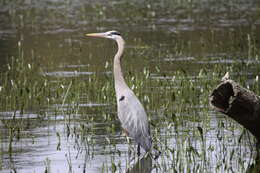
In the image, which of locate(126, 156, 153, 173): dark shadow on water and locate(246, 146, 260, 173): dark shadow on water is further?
locate(126, 156, 153, 173): dark shadow on water

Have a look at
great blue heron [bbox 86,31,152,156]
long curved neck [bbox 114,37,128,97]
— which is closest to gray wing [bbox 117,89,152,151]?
great blue heron [bbox 86,31,152,156]

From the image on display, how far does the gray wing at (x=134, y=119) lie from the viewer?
30.2ft

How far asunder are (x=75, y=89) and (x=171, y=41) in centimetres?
692

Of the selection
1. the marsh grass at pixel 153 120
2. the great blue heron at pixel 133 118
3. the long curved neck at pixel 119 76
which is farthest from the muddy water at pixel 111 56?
the long curved neck at pixel 119 76

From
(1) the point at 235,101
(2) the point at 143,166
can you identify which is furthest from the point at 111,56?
(1) the point at 235,101

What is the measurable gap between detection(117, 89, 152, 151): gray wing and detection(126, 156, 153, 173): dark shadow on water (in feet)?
0.65

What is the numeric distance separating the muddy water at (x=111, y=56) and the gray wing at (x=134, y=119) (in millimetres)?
277

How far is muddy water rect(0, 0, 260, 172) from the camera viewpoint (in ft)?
30.0

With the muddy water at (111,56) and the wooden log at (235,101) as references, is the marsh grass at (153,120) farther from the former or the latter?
the wooden log at (235,101)

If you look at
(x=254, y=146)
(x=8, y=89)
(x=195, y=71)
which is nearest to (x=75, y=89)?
(x=8, y=89)

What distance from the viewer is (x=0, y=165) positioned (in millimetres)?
8945

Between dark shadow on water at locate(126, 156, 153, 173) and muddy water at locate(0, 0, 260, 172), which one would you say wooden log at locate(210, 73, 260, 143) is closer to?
muddy water at locate(0, 0, 260, 172)

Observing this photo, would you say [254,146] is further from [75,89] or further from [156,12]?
[156,12]

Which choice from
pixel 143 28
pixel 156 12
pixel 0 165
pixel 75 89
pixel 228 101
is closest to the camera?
pixel 228 101
